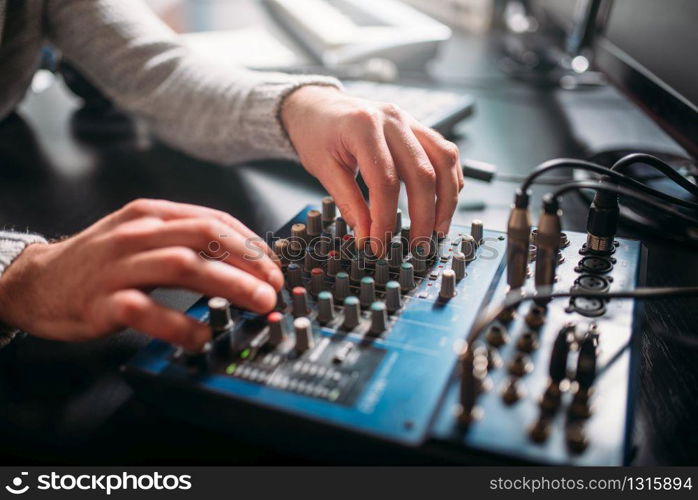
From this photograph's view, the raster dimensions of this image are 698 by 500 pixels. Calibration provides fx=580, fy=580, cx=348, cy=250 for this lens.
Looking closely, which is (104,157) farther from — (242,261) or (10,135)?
(242,261)

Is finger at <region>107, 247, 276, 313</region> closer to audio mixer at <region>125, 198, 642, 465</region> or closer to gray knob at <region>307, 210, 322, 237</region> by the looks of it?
audio mixer at <region>125, 198, 642, 465</region>

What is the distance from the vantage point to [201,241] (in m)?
0.54

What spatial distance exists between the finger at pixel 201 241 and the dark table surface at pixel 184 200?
11 centimetres

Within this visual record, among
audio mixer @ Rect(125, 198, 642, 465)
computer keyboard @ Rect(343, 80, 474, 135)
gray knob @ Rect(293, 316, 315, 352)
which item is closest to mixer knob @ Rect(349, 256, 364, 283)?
audio mixer @ Rect(125, 198, 642, 465)

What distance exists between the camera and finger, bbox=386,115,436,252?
0.65 meters

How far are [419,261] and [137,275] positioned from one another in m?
0.28

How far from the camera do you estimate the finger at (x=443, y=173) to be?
675mm

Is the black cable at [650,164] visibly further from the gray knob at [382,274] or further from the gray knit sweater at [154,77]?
the gray knit sweater at [154,77]

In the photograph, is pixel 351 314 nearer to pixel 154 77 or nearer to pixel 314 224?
pixel 314 224

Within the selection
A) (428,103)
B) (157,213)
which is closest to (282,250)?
(157,213)

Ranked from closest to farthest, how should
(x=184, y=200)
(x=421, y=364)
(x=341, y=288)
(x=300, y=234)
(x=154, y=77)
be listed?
(x=421, y=364) → (x=341, y=288) → (x=300, y=234) → (x=184, y=200) → (x=154, y=77)

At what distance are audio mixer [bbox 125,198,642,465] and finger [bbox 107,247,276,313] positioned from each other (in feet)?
0.07

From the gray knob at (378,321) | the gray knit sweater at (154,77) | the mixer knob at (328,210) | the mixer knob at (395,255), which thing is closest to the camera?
the gray knob at (378,321)

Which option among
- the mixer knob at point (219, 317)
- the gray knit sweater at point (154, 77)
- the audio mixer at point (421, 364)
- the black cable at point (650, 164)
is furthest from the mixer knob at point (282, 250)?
the black cable at point (650, 164)
